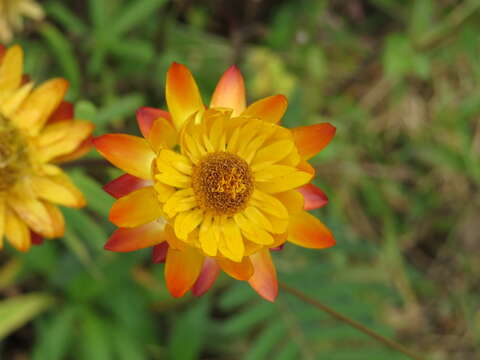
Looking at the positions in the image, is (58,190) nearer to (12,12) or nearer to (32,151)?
(32,151)

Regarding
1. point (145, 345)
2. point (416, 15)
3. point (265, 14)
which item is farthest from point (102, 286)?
point (416, 15)

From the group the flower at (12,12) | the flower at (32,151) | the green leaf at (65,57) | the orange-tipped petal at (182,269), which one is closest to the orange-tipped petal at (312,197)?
the orange-tipped petal at (182,269)

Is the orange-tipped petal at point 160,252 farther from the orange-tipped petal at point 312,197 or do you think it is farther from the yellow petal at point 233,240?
the orange-tipped petal at point 312,197

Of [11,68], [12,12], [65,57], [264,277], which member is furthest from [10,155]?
[12,12]

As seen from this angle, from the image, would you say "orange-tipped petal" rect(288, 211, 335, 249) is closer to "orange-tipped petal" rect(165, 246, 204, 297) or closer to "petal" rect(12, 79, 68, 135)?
"orange-tipped petal" rect(165, 246, 204, 297)

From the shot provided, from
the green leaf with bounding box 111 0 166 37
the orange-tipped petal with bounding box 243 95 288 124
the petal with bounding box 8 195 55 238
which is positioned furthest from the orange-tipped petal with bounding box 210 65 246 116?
the green leaf with bounding box 111 0 166 37

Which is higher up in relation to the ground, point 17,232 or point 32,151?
point 32,151
